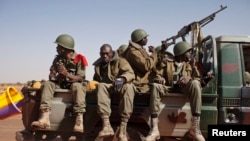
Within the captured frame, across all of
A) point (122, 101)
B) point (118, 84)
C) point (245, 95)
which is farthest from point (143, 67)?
point (245, 95)

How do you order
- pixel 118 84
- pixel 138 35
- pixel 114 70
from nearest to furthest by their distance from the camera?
1. pixel 118 84
2. pixel 114 70
3. pixel 138 35

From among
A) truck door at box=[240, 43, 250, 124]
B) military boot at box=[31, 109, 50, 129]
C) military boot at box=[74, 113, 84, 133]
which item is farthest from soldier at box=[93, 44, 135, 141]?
truck door at box=[240, 43, 250, 124]

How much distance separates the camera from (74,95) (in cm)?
479

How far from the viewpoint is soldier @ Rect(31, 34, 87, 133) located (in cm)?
469

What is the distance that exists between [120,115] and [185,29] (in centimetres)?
493

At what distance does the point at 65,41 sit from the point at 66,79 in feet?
2.05

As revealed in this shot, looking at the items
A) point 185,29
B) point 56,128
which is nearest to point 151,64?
point 56,128

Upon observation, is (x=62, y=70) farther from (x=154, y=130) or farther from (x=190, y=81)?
(x=190, y=81)

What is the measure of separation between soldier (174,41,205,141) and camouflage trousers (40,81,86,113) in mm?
1454

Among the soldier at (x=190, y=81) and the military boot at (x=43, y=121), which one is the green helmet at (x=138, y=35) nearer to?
the soldier at (x=190, y=81)

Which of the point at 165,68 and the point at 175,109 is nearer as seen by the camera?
the point at 175,109

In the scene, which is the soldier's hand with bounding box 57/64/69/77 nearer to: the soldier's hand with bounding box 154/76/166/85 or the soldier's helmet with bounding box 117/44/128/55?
the soldier's hand with bounding box 154/76/166/85

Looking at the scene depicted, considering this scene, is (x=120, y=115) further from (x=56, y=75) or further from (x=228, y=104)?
(x=228, y=104)

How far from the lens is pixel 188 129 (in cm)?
483
